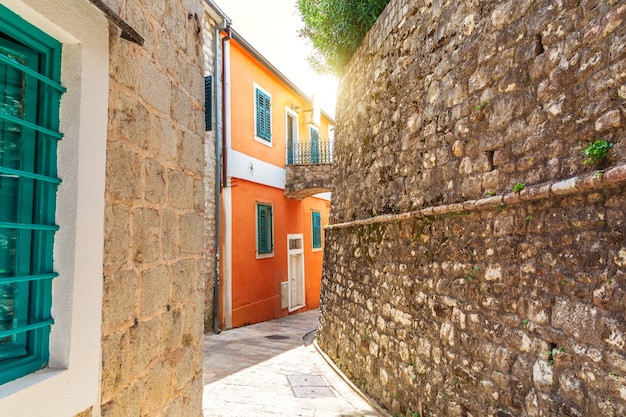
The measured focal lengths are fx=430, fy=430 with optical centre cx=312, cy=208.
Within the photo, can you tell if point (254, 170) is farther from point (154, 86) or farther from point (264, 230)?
point (154, 86)

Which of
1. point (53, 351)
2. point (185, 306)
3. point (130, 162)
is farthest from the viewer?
point (185, 306)

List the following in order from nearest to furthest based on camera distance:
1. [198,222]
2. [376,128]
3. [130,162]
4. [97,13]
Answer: [97,13], [130,162], [198,222], [376,128]

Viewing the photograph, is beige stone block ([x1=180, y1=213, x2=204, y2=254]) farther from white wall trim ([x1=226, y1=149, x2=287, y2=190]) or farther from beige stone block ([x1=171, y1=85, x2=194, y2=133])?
white wall trim ([x1=226, y1=149, x2=287, y2=190])

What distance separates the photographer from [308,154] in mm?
13180

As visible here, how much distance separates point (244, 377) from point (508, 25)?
516 centimetres

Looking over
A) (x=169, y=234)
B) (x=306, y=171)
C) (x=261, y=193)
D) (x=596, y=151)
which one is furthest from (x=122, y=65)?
(x=306, y=171)

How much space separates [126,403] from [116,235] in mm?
773

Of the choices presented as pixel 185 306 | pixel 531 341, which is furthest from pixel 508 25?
pixel 185 306

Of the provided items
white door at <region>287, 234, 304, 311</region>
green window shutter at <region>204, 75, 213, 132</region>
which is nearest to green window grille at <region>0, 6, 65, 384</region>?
green window shutter at <region>204, 75, 213, 132</region>

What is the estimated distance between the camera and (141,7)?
85.3 inches

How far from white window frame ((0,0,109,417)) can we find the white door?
36.6 ft

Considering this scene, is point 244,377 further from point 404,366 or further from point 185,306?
point 185,306

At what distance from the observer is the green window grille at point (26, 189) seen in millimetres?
1389

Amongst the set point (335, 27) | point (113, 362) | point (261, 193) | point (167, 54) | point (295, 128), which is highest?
Answer: point (295, 128)
